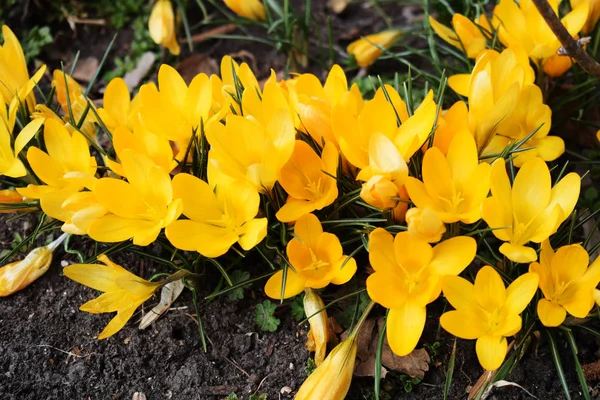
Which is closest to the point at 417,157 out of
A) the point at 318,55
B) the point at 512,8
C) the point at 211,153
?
the point at 211,153

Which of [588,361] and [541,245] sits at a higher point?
[541,245]

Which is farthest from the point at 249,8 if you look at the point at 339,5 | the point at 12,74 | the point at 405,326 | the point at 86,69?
the point at 405,326

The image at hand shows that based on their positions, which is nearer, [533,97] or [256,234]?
[256,234]

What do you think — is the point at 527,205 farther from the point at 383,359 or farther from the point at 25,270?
the point at 25,270


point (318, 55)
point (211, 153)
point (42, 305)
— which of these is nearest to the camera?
point (211, 153)

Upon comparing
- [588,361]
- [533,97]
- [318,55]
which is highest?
[533,97]

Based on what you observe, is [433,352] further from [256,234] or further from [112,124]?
[112,124]
